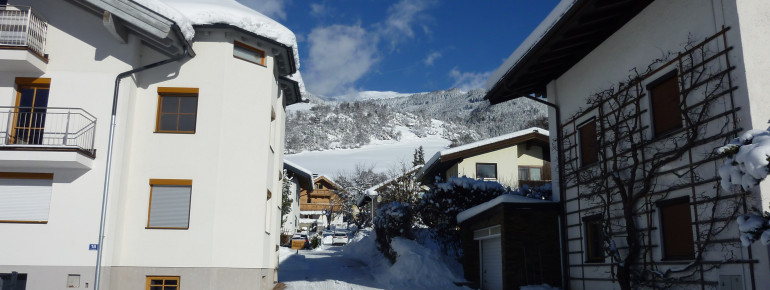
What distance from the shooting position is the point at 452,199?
23219 millimetres

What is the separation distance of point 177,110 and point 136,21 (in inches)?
97.9

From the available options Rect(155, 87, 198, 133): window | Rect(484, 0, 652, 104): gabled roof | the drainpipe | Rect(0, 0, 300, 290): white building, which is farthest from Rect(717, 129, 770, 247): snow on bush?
Rect(155, 87, 198, 133): window

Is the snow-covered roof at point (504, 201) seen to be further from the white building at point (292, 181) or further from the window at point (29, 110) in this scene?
the white building at point (292, 181)

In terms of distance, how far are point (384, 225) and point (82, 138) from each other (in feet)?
47.3

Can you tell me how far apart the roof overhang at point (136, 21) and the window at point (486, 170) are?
16.9 meters

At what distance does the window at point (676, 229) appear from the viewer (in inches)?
428

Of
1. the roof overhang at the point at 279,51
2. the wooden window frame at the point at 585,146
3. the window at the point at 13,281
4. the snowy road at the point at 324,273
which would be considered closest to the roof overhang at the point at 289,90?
the roof overhang at the point at 279,51

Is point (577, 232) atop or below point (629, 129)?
below

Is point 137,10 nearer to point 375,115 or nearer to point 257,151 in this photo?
point 257,151

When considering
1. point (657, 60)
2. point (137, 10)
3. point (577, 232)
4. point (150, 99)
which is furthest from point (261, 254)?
point (657, 60)

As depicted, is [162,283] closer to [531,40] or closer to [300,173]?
[531,40]

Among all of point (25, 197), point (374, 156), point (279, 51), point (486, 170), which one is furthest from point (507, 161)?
point (374, 156)

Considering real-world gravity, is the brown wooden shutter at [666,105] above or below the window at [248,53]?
below

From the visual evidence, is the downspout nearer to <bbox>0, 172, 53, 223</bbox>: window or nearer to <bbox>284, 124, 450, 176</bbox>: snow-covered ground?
<bbox>0, 172, 53, 223</bbox>: window
